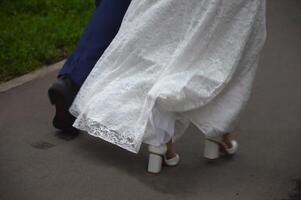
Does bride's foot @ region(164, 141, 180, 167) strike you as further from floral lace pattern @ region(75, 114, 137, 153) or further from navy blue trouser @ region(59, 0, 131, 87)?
navy blue trouser @ region(59, 0, 131, 87)

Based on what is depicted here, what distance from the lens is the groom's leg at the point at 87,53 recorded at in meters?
5.03

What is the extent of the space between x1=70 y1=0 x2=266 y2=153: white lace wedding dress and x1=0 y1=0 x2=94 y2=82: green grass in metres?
2.29

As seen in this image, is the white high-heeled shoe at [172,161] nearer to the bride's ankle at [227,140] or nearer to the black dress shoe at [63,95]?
the bride's ankle at [227,140]

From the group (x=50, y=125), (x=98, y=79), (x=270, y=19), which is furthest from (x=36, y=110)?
(x=270, y=19)

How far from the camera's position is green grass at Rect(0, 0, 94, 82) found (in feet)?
23.3

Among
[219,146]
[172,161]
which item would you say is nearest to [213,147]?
[219,146]

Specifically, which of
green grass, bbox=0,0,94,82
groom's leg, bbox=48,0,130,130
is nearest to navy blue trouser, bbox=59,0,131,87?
groom's leg, bbox=48,0,130,130

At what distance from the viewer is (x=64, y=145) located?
17.0ft

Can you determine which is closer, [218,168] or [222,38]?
[222,38]

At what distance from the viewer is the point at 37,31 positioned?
7934 mm

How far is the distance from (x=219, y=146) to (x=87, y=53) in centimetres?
106

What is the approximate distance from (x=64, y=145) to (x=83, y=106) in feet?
1.52

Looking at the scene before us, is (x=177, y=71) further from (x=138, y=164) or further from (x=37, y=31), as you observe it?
(x=37, y=31)

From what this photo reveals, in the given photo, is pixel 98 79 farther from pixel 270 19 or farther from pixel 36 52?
pixel 270 19
